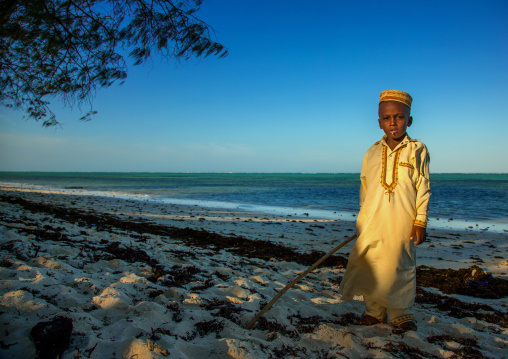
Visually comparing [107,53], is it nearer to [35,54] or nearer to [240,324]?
[35,54]

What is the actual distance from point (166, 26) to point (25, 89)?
326 centimetres

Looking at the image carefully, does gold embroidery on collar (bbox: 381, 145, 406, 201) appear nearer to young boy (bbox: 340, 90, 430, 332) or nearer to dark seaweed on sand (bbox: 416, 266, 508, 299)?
young boy (bbox: 340, 90, 430, 332)

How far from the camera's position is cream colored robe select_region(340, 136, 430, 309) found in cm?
251

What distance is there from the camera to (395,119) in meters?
2.68

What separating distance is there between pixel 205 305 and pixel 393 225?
1816 mm

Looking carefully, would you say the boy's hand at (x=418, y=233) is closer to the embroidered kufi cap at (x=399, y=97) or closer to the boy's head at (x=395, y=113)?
the boy's head at (x=395, y=113)

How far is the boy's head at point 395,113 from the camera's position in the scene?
2648 millimetres

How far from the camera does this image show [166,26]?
4219 millimetres

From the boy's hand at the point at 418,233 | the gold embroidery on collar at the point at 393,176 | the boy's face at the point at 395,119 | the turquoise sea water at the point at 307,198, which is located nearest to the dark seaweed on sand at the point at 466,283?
the boy's hand at the point at 418,233

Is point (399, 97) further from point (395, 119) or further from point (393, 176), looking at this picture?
point (393, 176)

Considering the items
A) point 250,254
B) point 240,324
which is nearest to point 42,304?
point 240,324

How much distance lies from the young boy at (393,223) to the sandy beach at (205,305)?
0.84ft

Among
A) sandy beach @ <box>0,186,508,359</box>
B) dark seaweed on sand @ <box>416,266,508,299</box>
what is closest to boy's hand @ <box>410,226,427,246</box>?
sandy beach @ <box>0,186,508,359</box>

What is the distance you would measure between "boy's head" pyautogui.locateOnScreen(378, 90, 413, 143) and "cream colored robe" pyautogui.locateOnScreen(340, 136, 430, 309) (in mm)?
101
